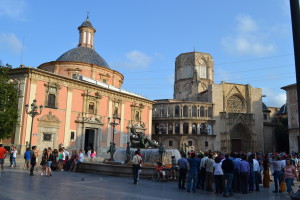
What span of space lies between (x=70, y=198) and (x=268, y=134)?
5346 cm

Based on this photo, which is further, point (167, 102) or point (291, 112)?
point (167, 102)

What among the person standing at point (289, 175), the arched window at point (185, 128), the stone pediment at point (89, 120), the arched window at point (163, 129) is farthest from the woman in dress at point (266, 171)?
the arched window at point (163, 129)

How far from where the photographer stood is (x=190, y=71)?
194 feet

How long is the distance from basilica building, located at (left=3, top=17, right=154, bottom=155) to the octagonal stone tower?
2165 cm

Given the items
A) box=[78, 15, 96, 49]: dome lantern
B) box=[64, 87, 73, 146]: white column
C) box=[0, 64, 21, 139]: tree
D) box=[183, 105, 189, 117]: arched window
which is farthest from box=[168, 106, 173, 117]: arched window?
box=[0, 64, 21, 139]: tree

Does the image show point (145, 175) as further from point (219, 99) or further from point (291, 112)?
point (219, 99)

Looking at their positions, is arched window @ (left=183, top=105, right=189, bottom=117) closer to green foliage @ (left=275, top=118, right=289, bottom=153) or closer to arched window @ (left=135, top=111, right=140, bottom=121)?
arched window @ (left=135, top=111, right=140, bottom=121)

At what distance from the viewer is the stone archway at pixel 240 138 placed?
161 ft

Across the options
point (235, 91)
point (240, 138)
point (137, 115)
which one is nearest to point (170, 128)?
point (137, 115)

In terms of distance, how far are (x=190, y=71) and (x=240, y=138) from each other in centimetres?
1800

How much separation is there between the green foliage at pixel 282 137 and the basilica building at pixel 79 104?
89.1 feet

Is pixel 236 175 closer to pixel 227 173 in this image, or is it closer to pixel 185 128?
pixel 227 173

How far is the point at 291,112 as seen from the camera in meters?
36.4

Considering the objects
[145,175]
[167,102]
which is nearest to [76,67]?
[167,102]
